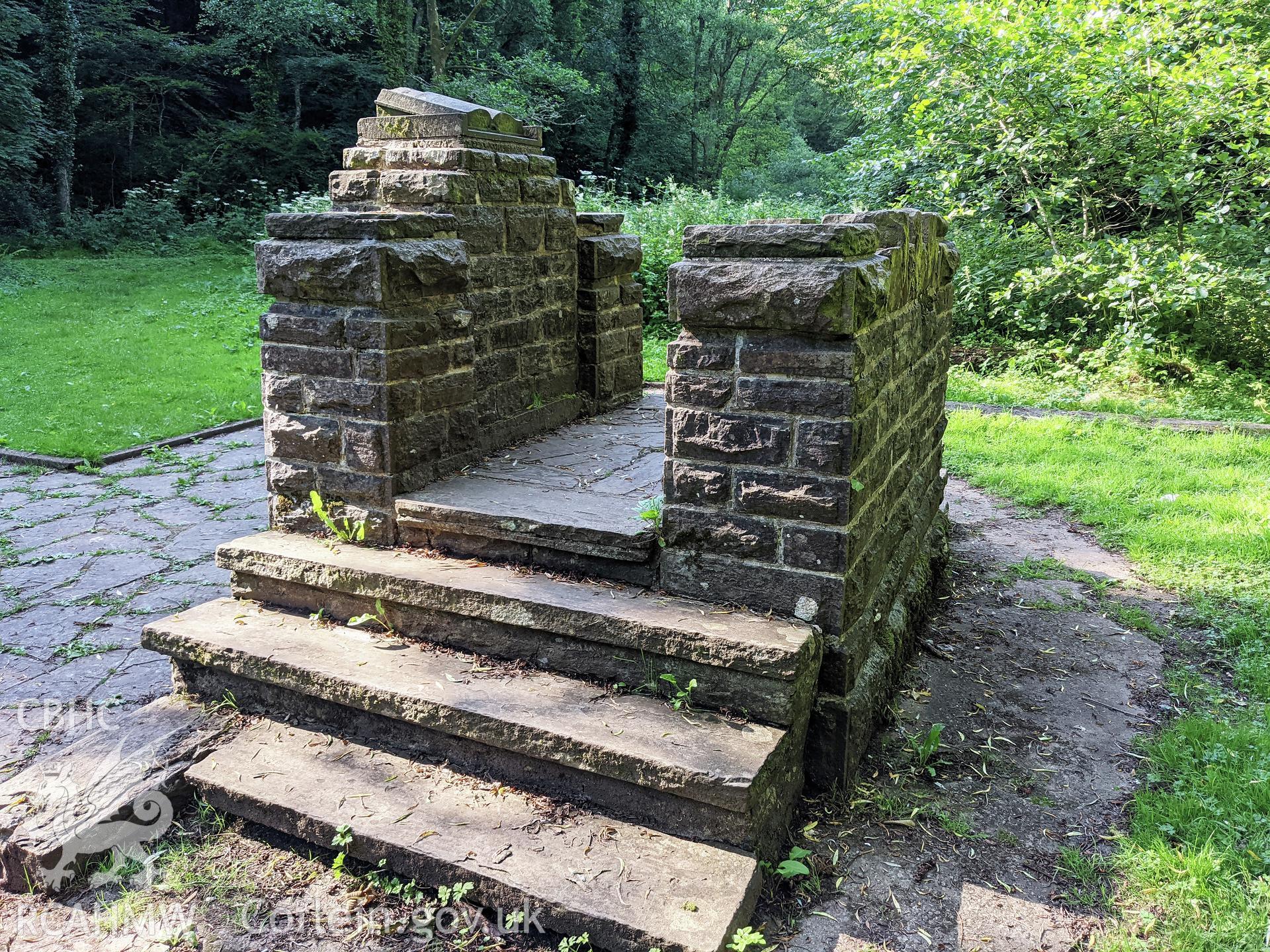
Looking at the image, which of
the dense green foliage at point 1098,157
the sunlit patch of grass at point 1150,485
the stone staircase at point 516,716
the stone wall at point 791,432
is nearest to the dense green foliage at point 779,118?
the dense green foliage at point 1098,157

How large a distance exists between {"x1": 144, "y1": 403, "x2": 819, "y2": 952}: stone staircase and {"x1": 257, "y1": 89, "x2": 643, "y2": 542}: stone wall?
0.30 meters

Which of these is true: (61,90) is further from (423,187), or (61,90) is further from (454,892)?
(454,892)

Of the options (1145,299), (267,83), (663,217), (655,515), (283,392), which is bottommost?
(655,515)

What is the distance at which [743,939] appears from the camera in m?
2.34

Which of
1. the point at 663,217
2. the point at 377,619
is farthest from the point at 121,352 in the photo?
the point at 377,619

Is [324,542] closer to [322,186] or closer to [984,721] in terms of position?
[984,721]

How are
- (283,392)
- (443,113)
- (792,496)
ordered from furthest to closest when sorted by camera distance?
1. (443,113)
2. (283,392)
3. (792,496)

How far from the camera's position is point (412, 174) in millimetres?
4066

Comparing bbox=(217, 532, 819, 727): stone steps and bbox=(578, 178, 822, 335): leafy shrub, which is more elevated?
bbox=(578, 178, 822, 335): leafy shrub

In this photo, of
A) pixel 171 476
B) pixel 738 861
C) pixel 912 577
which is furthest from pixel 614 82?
pixel 738 861

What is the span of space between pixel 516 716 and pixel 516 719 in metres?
0.02

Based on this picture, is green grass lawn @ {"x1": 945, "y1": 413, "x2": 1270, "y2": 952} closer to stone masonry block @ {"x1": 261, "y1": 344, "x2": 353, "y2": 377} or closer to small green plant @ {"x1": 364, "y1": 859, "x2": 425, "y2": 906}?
small green plant @ {"x1": 364, "y1": 859, "x2": 425, "y2": 906}

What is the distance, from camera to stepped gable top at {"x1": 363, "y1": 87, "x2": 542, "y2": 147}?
14.3 ft

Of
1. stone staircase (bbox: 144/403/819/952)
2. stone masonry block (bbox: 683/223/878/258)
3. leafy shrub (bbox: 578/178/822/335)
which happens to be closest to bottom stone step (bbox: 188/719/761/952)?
stone staircase (bbox: 144/403/819/952)
